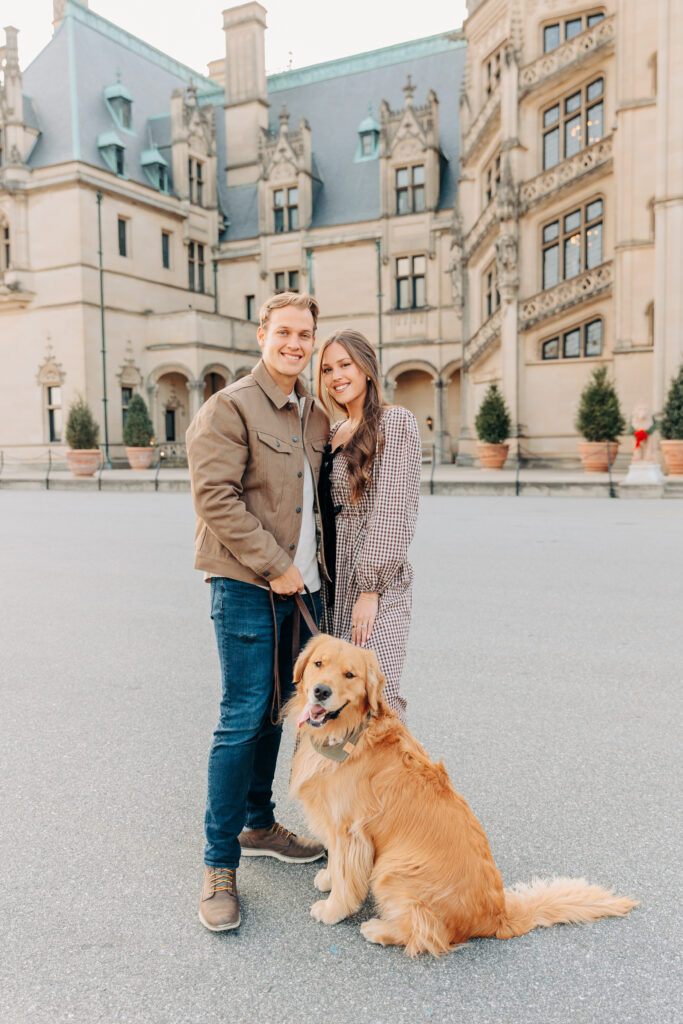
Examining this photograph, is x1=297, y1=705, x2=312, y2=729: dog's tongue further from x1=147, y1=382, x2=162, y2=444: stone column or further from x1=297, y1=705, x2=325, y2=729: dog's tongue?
x1=147, y1=382, x2=162, y2=444: stone column

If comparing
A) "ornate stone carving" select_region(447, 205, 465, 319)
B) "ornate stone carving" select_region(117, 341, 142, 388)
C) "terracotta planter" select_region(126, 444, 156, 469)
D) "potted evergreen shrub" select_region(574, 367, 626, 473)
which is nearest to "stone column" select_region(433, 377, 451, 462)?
"ornate stone carving" select_region(447, 205, 465, 319)

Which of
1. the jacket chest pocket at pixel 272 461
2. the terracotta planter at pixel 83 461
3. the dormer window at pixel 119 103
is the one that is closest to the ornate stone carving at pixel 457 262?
the terracotta planter at pixel 83 461

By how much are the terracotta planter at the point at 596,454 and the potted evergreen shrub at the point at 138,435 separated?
17.0 meters

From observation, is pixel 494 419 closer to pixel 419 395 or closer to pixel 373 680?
pixel 419 395

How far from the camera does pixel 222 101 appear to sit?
142 ft

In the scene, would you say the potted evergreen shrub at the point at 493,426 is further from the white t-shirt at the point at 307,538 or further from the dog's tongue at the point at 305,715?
the dog's tongue at the point at 305,715

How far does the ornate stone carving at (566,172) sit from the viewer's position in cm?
2427

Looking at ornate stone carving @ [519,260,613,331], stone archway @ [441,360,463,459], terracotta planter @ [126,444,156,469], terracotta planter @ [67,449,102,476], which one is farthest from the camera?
stone archway @ [441,360,463,459]

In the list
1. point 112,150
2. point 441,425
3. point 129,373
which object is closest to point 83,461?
point 129,373

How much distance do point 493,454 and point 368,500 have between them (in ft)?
75.6

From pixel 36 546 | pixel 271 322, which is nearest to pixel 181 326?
pixel 36 546

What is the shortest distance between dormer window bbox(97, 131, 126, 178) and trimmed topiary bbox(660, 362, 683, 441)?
1020 inches

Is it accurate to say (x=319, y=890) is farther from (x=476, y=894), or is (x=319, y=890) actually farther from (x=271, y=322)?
(x=271, y=322)

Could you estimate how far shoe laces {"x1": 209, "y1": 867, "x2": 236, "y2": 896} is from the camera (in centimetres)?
283
